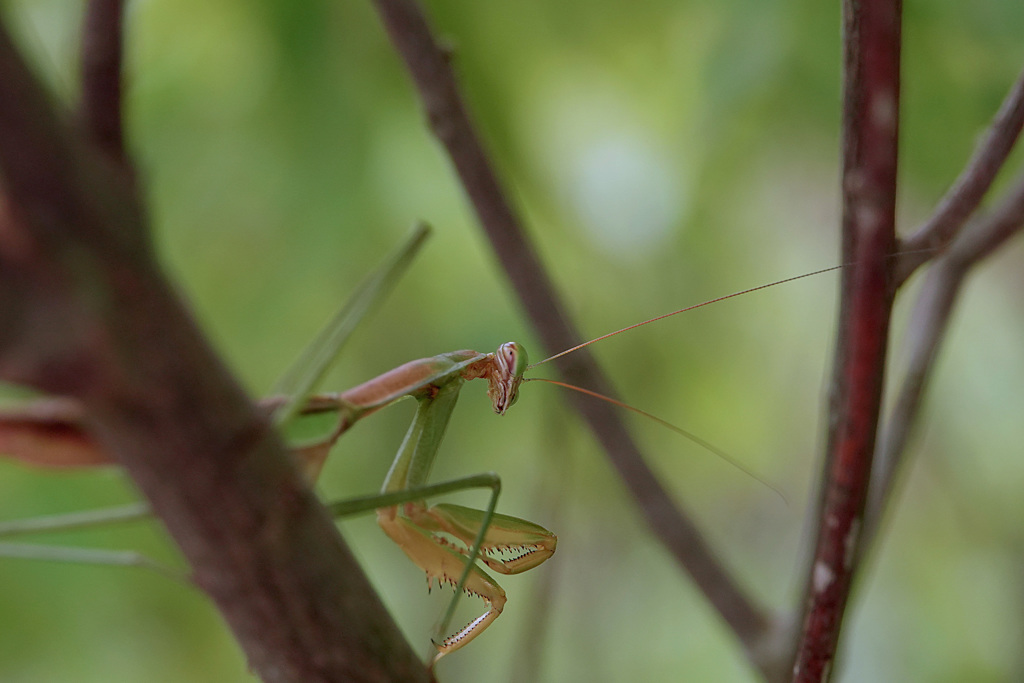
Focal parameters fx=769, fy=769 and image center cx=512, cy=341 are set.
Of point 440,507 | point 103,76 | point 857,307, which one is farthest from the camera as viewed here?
point 440,507

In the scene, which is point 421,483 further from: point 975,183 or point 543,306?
point 975,183

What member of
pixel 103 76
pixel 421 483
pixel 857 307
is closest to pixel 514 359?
pixel 421 483

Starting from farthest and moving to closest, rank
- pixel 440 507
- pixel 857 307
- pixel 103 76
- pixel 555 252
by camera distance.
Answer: pixel 555 252
pixel 440 507
pixel 857 307
pixel 103 76

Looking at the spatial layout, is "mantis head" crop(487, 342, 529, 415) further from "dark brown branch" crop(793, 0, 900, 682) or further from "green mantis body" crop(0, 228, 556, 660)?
"dark brown branch" crop(793, 0, 900, 682)

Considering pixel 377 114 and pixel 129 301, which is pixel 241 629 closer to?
pixel 129 301

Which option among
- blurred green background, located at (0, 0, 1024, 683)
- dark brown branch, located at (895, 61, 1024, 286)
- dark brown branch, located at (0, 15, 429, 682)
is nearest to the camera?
dark brown branch, located at (0, 15, 429, 682)

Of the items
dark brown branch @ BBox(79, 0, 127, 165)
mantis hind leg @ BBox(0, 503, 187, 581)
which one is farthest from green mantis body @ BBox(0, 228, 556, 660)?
dark brown branch @ BBox(79, 0, 127, 165)

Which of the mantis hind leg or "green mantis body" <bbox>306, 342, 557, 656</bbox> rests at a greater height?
the mantis hind leg
